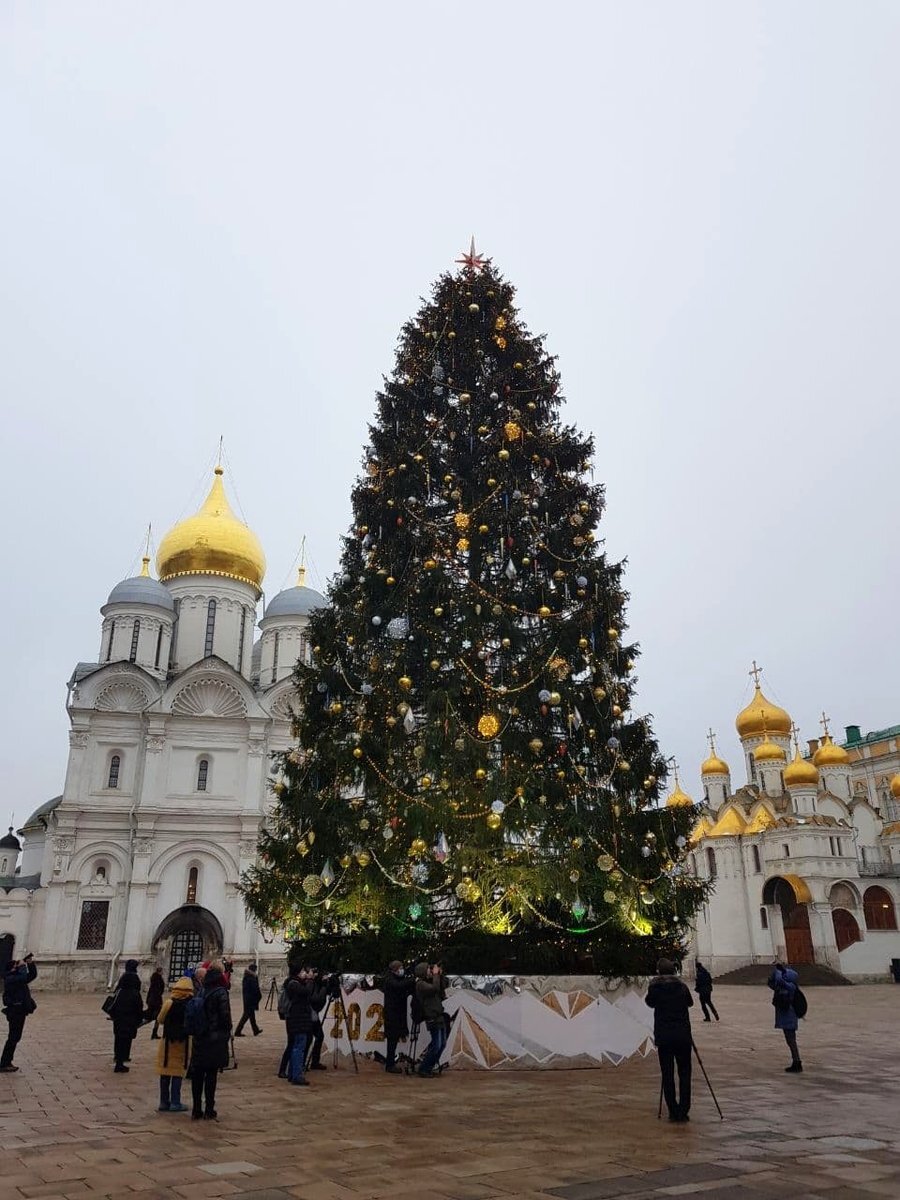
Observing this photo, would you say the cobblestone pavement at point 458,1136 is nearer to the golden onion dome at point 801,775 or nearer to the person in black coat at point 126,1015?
the person in black coat at point 126,1015

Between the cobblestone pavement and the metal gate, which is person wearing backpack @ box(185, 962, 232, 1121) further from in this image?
the metal gate

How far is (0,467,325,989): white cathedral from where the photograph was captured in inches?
1393

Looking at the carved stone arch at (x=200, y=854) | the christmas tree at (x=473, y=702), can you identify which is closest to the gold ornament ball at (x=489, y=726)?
the christmas tree at (x=473, y=702)

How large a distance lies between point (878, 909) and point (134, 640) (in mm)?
38660

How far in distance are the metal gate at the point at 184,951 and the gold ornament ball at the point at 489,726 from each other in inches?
1093

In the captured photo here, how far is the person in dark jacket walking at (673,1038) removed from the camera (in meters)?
8.47

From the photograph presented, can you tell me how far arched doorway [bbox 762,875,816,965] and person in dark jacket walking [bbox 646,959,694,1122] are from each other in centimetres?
3986

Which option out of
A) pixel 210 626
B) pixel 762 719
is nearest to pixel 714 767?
pixel 762 719

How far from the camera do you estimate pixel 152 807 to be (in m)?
37.0

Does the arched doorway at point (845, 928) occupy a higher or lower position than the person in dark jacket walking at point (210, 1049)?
higher

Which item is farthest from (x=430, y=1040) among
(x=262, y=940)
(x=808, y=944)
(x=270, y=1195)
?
(x=808, y=944)

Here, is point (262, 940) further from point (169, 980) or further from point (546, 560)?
point (546, 560)

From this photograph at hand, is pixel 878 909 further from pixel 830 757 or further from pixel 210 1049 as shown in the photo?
pixel 210 1049

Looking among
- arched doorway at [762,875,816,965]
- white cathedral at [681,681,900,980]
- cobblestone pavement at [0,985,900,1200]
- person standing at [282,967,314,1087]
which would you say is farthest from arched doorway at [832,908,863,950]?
person standing at [282,967,314,1087]
